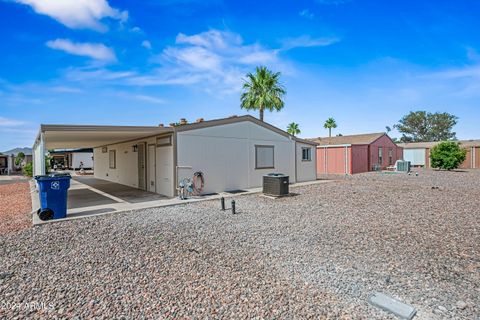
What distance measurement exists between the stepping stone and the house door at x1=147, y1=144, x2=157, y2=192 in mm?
9445

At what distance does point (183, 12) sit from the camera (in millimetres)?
8844

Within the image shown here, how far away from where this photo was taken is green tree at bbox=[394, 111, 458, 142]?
1994 inches

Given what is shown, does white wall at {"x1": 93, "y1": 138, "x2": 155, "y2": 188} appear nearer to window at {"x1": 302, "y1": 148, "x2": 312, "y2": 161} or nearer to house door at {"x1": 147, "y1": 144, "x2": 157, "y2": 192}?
house door at {"x1": 147, "y1": 144, "x2": 157, "y2": 192}

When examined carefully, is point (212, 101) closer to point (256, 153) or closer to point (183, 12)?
point (256, 153)

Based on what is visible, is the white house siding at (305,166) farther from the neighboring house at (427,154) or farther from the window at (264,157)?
the neighboring house at (427,154)

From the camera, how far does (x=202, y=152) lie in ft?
32.3

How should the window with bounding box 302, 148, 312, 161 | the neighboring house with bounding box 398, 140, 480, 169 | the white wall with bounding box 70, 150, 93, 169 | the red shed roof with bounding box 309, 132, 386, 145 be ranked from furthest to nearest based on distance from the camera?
the white wall with bounding box 70, 150, 93, 169 → the neighboring house with bounding box 398, 140, 480, 169 → the red shed roof with bounding box 309, 132, 386, 145 → the window with bounding box 302, 148, 312, 161

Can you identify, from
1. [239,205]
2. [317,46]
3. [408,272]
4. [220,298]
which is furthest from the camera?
[317,46]

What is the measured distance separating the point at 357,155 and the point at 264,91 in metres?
10.3

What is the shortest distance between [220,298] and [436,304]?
2247mm

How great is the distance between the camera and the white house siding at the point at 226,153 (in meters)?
9.46

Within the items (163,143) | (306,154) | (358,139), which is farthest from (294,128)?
(163,143)

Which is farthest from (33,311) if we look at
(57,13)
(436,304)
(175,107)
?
(175,107)

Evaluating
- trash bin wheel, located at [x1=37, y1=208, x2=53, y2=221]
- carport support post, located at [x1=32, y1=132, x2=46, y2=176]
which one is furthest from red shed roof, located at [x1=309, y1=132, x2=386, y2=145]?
trash bin wheel, located at [x1=37, y1=208, x2=53, y2=221]
